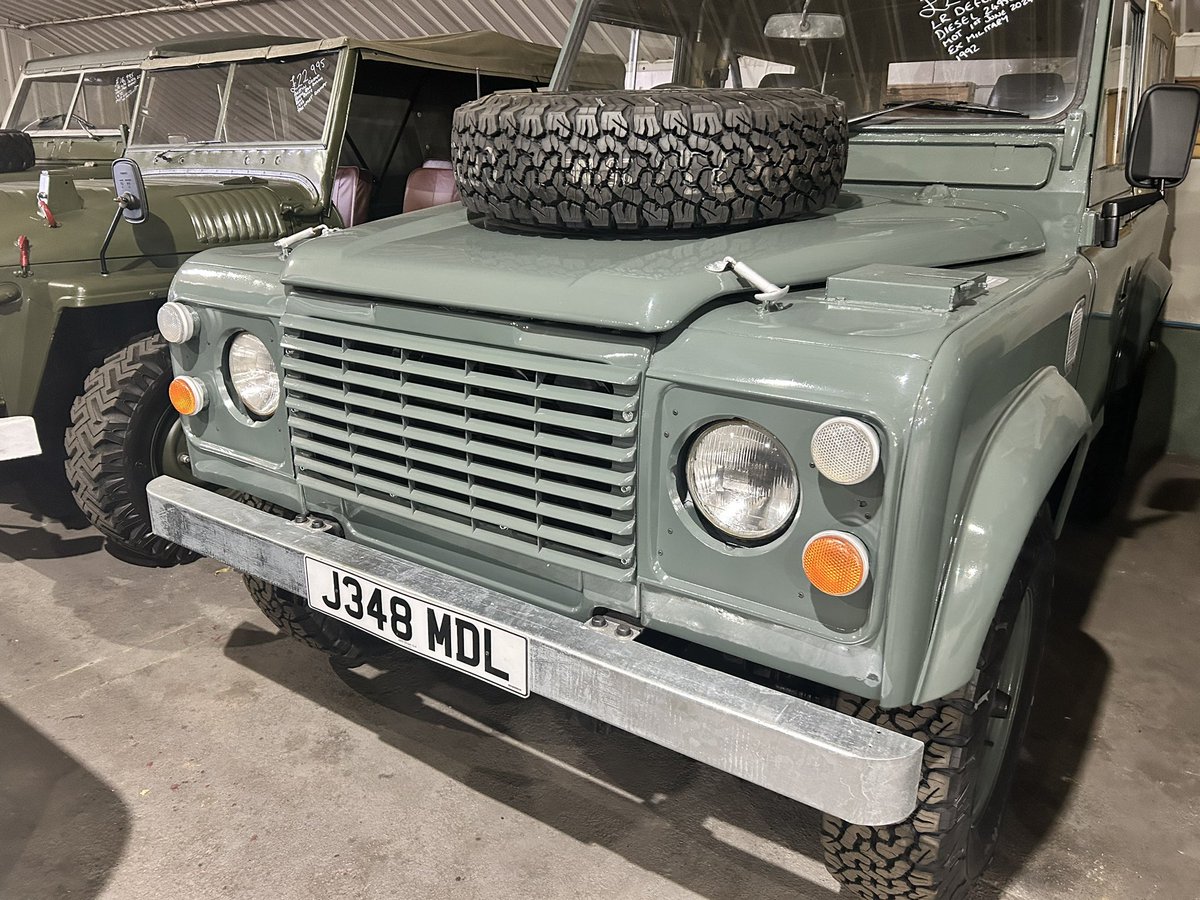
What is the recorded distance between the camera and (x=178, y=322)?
2.24 metres

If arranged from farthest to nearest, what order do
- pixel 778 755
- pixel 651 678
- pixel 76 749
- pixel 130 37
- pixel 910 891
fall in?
pixel 130 37 → pixel 76 749 → pixel 910 891 → pixel 651 678 → pixel 778 755

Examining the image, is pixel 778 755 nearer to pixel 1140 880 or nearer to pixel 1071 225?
pixel 1140 880

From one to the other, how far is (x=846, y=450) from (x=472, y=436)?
717 millimetres

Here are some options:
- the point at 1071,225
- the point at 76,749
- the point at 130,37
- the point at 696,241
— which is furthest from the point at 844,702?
the point at 130,37

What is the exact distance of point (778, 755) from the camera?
1465 millimetres

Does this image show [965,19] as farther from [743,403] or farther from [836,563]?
[836,563]

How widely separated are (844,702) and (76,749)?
2024mm

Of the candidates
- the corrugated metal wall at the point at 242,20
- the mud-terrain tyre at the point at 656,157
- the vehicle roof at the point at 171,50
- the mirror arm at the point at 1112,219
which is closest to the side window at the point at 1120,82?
the mirror arm at the point at 1112,219

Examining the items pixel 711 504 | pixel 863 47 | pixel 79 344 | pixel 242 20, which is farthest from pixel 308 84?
pixel 242 20

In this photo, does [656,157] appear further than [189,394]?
No

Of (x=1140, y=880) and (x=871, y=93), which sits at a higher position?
(x=871, y=93)

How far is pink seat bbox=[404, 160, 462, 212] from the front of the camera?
460 centimetres

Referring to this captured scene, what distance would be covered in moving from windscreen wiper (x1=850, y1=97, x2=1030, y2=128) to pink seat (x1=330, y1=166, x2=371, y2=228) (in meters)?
2.63

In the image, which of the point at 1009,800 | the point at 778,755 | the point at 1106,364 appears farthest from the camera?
the point at 1106,364
